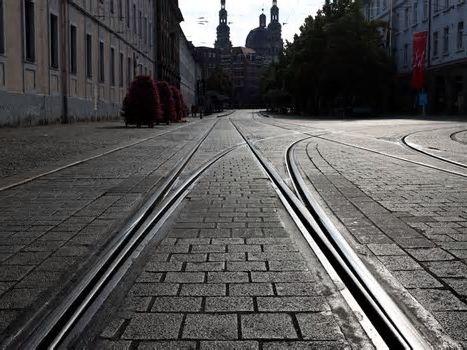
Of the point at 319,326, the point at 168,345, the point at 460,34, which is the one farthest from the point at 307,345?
the point at 460,34

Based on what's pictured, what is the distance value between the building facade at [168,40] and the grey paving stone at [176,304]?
62.4 metres

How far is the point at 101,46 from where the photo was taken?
39.0 metres

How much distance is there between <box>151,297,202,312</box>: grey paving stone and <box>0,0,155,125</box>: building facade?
20635 millimetres

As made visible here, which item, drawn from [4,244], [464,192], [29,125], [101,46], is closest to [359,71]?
[101,46]

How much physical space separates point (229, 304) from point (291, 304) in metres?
0.36

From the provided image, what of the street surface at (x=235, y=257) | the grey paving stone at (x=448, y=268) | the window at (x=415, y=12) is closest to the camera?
the street surface at (x=235, y=257)

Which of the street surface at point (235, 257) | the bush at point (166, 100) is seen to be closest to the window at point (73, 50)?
the bush at point (166, 100)

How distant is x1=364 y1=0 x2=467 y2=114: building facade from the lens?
48.2 meters

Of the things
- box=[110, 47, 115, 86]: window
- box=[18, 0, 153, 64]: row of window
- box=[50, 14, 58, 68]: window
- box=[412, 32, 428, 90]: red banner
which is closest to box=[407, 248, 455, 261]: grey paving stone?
box=[18, 0, 153, 64]: row of window

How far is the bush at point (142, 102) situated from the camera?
97.9 feet

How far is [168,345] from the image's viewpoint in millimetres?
3002

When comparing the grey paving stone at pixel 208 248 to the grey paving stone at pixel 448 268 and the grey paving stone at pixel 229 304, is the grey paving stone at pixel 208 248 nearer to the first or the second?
the grey paving stone at pixel 229 304

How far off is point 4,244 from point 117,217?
147 centimetres

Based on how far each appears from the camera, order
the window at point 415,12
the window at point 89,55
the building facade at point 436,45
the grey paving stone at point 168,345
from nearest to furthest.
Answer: the grey paving stone at point 168,345
the window at point 89,55
the building facade at point 436,45
the window at point 415,12
